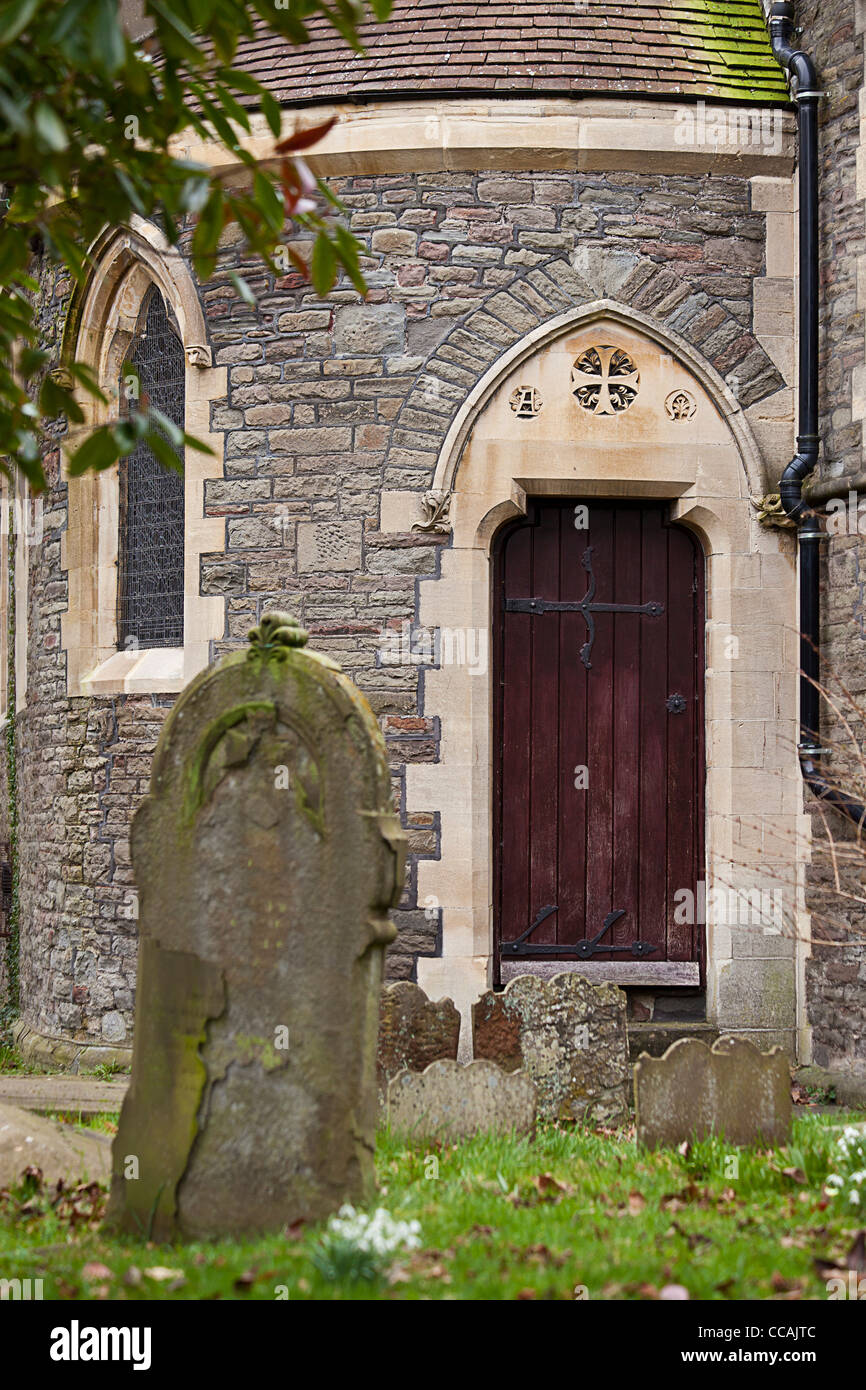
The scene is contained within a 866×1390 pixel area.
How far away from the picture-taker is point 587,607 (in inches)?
299

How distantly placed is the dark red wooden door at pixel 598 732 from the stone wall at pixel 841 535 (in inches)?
28.3

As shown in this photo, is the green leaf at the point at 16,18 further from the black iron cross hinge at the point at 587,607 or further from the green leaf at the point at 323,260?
the black iron cross hinge at the point at 587,607

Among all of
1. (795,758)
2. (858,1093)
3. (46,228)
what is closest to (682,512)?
(795,758)

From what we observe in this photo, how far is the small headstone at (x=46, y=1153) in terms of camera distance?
15.5 feet

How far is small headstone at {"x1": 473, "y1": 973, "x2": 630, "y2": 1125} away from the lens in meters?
5.82

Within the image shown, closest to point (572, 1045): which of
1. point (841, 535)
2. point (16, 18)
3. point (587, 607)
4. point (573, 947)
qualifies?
point (573, 947)

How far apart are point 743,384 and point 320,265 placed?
15.2 ft

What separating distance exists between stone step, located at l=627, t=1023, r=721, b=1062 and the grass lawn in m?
1.81

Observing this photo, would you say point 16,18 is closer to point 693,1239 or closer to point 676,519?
point 693,1239

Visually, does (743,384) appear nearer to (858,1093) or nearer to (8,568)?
(858,1093)

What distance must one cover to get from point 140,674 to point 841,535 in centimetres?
385

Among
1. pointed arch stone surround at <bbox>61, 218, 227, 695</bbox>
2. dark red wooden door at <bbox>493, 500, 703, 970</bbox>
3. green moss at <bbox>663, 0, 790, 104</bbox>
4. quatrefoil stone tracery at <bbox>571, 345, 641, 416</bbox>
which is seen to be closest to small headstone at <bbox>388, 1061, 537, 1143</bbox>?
dark red wooden door at <bbox>493, 500, 703, 970</bbox>

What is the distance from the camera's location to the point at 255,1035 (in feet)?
13.4

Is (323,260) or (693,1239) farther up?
(323,260)
